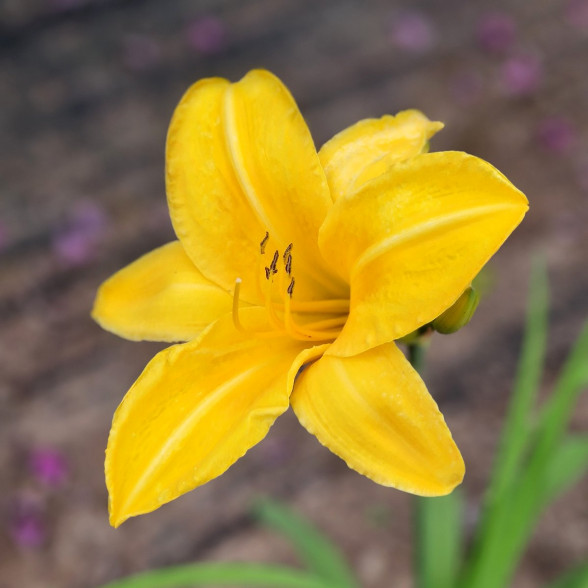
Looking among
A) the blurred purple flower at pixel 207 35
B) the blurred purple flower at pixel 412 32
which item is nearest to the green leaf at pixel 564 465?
the blurred purple flower at pixel 412 32

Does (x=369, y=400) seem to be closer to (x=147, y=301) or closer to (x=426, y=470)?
(x=426, y=470)

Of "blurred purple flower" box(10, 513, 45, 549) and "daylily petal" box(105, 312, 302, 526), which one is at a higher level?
"daylily petal" box(105, 312, 302, 526)

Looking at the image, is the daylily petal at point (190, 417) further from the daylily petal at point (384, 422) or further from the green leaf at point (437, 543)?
the green leaf at point (437, 543)

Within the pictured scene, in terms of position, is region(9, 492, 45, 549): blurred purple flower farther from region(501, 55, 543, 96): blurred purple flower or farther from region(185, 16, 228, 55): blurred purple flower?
region(501, 55, 543, 96): blurred purple flower

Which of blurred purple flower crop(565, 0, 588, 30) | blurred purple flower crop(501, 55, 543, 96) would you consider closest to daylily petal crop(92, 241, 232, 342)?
blurred purple flower crop(501, 55, 543, 96)

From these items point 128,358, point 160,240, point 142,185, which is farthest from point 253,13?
point 128,358

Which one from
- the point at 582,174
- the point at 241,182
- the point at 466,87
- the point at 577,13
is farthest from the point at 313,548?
the point at 577,13

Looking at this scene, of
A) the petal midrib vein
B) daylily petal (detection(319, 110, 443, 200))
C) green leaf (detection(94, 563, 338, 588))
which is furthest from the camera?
green leaf (detection(94, 563, 338, 588))
